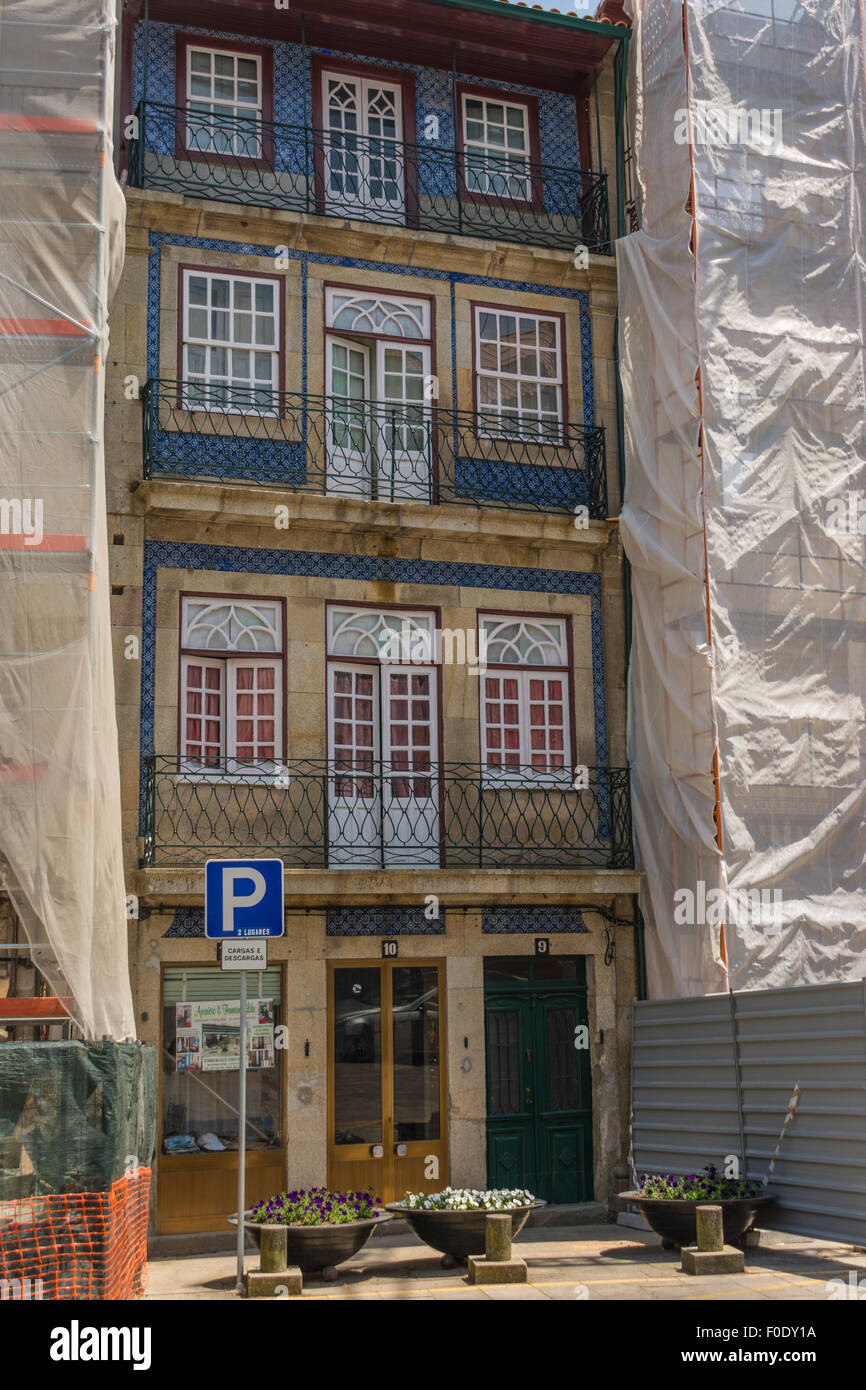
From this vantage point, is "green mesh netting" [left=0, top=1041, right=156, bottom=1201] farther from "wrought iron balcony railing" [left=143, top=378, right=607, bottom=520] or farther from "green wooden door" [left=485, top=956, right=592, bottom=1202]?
"wrought iron balcony railing" [left=143, top=378, right=607, bottom=520]

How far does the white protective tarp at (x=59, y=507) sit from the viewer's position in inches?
472

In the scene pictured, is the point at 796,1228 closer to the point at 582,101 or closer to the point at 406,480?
the point at 406,480

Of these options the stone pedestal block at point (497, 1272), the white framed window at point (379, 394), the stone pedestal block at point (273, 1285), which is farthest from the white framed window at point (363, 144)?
the stone pedestal block at point (273, 1285)

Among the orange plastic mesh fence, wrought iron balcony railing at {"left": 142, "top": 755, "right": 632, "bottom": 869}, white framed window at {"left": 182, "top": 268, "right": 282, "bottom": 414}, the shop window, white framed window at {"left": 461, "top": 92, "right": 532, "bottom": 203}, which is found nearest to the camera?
the orange plastic mesh fence

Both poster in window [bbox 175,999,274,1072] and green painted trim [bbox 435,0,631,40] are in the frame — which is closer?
poster in window [bbox 175,999,274,1072]

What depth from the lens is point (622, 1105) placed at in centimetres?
1647

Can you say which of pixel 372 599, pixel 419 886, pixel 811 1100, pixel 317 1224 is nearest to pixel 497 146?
pixel 372 599

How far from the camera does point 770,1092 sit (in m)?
13.7

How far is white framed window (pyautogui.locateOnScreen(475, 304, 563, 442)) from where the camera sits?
17.6m

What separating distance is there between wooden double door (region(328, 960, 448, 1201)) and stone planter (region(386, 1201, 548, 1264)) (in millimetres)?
2889

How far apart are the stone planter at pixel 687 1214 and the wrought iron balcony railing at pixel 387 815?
14.2 ft

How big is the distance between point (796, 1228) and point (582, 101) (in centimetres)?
1297

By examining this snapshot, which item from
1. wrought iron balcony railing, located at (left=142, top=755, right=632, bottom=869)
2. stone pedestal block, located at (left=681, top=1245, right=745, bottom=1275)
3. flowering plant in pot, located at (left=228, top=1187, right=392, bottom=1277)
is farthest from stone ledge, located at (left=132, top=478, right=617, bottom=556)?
stone pedestal block, located at (left=681, top=1245, right=745, bottom=1275)
